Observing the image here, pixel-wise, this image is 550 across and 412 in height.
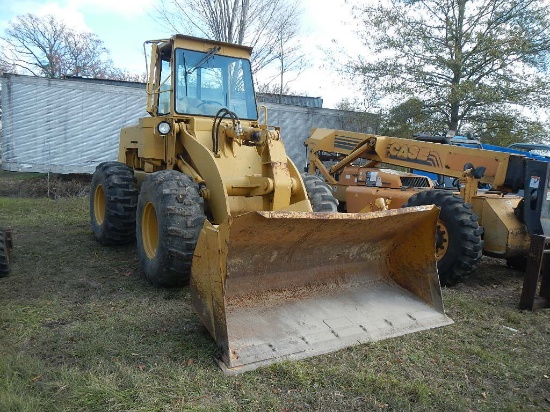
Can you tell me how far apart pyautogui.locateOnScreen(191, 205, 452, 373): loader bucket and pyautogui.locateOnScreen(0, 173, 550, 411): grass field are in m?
0.19

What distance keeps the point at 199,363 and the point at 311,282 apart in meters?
Result: 1.39

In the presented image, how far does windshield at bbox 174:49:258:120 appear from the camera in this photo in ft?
19.3

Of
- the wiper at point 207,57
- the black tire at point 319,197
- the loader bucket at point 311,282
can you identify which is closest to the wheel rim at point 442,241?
the loader bucket at point 311,282

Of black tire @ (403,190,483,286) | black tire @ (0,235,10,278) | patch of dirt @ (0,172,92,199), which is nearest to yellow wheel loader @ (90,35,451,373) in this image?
black tire @ (403,190,483,286)

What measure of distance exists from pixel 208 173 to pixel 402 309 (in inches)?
93.3

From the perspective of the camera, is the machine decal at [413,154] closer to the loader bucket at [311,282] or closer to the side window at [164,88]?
the loader bucket at [311,282]

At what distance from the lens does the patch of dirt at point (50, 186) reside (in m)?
13.3

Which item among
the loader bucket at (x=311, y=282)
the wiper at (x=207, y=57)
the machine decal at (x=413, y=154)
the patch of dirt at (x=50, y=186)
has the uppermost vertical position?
the wiper at (x=207, y=57)

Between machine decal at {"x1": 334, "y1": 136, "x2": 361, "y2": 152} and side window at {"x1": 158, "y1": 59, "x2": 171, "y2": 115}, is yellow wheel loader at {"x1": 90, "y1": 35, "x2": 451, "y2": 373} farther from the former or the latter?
machine decal at {"x1": 334, "y1": 136, "x2": 361, "y2": 152}

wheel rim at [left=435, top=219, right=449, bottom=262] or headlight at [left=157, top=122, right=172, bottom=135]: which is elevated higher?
headlight at [left=157, top=122, right=172, bottom=135]

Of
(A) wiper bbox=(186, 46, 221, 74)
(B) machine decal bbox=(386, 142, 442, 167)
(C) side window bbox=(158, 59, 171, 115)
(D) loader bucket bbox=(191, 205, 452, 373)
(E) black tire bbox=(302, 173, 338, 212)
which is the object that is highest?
(A) wiper bbox=(186, 46, 221, 74)

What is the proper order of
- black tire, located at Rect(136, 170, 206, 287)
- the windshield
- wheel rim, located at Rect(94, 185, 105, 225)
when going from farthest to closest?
wheel rim, located at Rect(94, 185, 105, 225) < the windshield < black tire, located at Rect(136, 170, 206, 287)

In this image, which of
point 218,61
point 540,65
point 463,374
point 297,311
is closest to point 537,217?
point 463,374

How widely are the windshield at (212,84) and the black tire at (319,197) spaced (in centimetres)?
112
